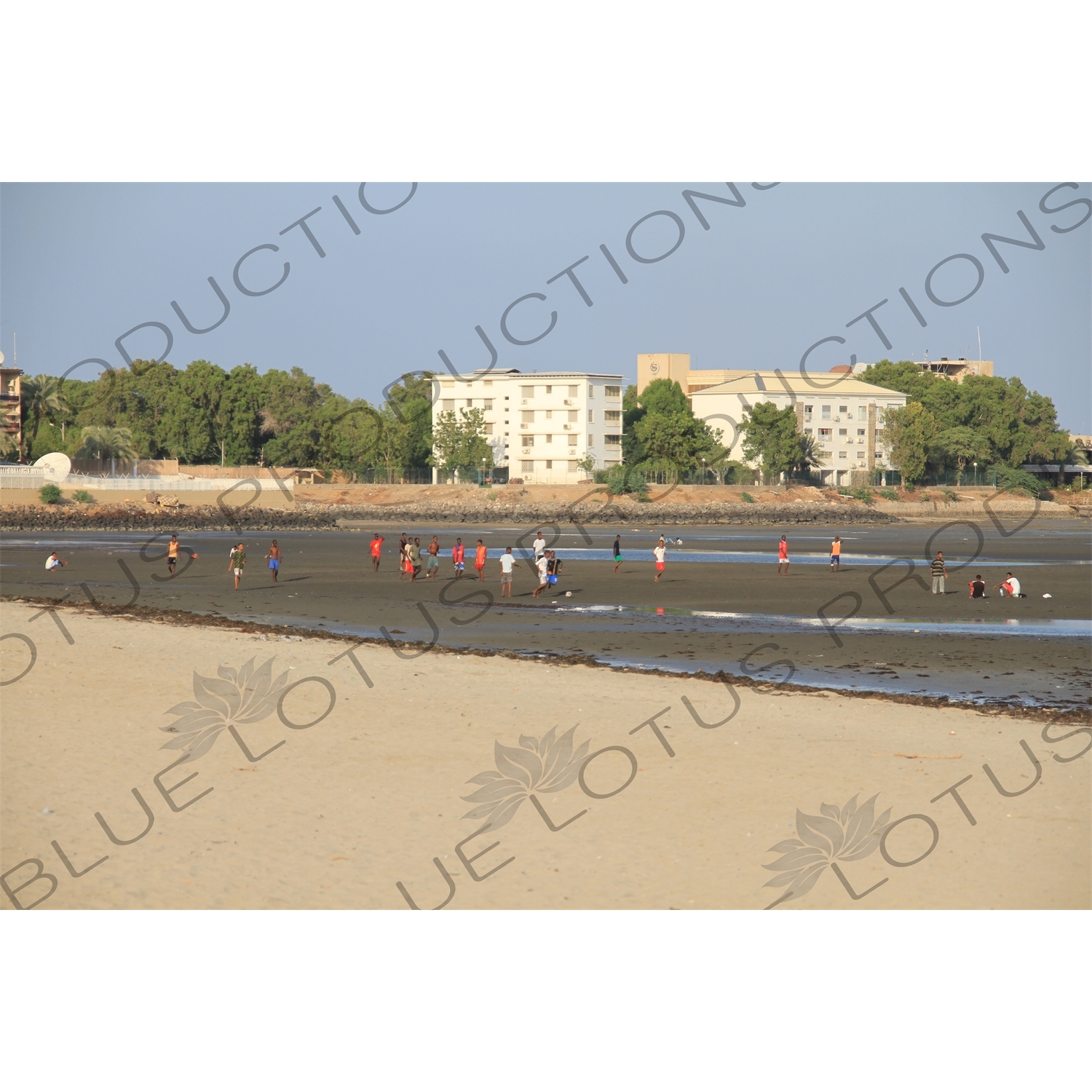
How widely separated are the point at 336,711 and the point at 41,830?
555 centimetres

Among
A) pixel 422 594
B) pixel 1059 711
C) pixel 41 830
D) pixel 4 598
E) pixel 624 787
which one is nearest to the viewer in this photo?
pixel 41 830

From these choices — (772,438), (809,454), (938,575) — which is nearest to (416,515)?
(772,438)

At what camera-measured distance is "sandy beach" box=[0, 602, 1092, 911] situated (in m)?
9.98

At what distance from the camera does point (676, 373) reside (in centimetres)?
14388

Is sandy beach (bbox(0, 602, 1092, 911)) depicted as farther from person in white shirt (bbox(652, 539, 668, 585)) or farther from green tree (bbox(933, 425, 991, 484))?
green tree (bbox(933, 425, 991, 484))

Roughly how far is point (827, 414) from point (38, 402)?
73882 millimetres

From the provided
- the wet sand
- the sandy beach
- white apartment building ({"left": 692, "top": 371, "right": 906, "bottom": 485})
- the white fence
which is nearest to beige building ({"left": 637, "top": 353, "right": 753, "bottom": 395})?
white apartment building ({"left": 692, "top": 371, "right": 906, "bottom": 485})

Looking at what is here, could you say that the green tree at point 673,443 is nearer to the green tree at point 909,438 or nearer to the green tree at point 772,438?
the green tree at point 772,438

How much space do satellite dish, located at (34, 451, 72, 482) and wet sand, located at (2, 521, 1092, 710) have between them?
38.5 m

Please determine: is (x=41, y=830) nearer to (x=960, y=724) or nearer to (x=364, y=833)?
(x=364, y=833)

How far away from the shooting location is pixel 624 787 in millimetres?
Result: 12828

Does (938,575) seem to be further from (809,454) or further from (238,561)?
(809,454)

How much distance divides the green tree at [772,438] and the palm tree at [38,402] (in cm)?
5986

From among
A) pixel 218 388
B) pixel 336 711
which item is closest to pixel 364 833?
pixel 336 711
